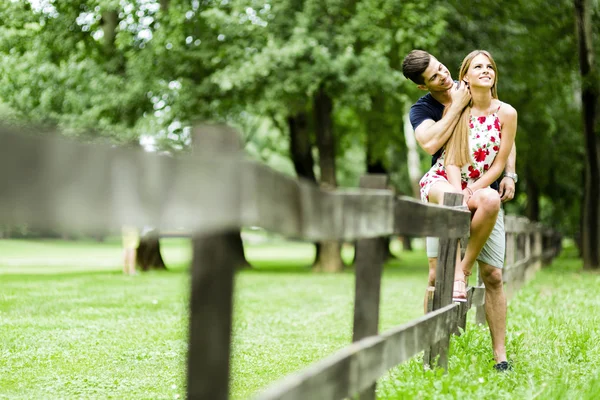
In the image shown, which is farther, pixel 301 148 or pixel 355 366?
pixel 301 148

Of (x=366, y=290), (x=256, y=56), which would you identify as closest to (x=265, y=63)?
(x=256, y=56)

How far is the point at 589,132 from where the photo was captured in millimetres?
18469

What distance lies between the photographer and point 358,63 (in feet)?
58.6

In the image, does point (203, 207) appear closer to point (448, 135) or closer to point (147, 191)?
point (147, 191)

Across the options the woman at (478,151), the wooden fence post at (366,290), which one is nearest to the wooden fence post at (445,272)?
the woman at (478,151)

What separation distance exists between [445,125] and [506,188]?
0.65 metres

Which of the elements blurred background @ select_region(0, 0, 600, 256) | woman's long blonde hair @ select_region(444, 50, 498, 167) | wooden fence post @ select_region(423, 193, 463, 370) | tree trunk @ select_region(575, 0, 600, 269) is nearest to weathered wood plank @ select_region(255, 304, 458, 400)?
wooden fence post @ select_region(423, 193, 463, 370)

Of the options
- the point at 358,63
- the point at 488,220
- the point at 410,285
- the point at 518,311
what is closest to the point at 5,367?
the point at 488,220

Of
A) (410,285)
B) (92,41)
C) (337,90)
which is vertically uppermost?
(92,41)

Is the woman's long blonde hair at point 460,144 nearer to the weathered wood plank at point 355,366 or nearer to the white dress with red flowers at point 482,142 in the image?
the white dress with red flowers at point 482,142

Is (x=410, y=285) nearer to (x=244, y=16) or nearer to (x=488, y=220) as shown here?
(x=244, y=16)

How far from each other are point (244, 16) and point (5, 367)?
13610 mm

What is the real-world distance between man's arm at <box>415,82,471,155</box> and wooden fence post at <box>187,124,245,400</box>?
336 cm

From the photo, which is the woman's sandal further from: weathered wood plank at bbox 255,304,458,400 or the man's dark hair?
the man's dark hair
